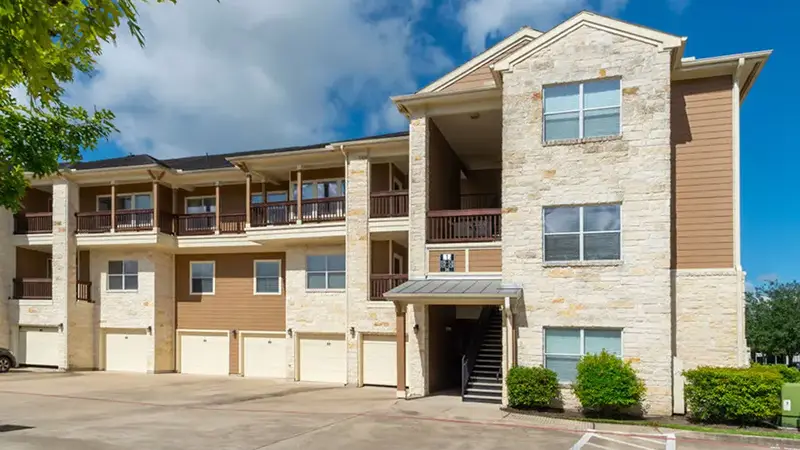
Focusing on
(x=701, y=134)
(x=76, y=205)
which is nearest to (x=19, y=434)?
(x=76, y=205)

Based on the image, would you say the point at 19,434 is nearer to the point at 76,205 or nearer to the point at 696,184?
the point at 76,205

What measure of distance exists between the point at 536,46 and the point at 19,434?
51.5 ft

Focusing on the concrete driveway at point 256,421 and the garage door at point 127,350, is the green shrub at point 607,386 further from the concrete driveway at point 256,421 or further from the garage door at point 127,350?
the garage door at point 127,350

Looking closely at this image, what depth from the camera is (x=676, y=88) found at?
1486 cm

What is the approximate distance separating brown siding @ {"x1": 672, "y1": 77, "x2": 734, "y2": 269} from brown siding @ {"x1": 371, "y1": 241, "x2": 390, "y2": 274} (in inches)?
377

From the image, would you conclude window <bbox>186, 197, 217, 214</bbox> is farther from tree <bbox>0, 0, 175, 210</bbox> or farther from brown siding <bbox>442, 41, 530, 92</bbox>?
tree <bbox>0, 0, 175, 210</bbox>

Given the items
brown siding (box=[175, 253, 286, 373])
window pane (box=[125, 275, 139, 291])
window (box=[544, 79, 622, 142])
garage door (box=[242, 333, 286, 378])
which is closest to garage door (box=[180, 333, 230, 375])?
brown siding (box=[175, 253, 286, 373])

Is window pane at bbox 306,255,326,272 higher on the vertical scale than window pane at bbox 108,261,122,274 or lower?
higher

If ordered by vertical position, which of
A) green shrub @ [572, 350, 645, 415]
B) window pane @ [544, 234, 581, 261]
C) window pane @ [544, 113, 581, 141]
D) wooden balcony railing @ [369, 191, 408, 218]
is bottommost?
green shrub @ [572, 350, 645, 415]

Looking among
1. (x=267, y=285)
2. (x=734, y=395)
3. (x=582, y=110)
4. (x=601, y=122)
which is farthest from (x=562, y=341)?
(x=267, y=285)

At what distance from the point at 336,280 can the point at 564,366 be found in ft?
30.2

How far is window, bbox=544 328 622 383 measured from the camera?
14.2m

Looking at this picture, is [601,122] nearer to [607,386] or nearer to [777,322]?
[607,386]

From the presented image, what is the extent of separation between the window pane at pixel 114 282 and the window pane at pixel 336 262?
10.0m
